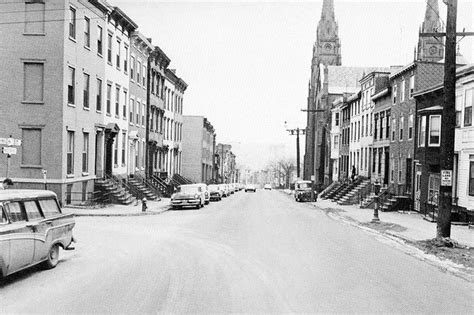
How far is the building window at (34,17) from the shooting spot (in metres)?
24.5

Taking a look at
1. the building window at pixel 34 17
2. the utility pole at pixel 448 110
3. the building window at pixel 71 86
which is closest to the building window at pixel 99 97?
the building window at pixel 71 86

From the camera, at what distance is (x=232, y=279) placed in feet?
32.6

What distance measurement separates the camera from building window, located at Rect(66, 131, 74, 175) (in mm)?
25719

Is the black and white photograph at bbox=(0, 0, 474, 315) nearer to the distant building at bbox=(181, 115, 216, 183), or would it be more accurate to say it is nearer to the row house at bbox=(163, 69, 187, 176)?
the row house at bbox=(163, 69, 187, 176)

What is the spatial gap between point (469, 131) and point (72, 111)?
1938 cm

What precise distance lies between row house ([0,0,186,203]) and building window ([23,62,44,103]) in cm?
4

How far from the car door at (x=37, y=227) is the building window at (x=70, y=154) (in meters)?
15.7

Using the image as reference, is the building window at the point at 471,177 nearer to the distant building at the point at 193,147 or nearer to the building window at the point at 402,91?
the building window at the point at 402,91

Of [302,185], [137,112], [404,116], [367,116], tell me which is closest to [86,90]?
[137,112]

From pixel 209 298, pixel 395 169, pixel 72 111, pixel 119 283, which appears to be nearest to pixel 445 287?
pixel 209 298

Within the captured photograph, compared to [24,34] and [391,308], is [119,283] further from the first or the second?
[24,34]

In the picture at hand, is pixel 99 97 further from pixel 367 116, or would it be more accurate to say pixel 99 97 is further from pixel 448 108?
pixel 367 116

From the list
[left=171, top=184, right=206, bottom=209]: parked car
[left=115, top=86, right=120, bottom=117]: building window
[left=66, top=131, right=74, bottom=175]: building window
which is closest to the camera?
[left=66, top=131, right=74, bottom=175]: building window

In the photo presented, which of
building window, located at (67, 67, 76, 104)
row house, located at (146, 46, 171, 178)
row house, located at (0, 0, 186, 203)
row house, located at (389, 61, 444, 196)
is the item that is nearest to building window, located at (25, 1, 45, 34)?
row house, located at (0, 0, 186, 203)
